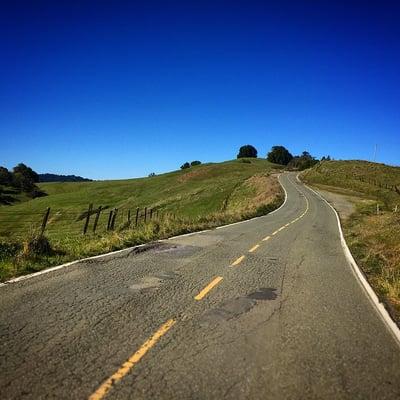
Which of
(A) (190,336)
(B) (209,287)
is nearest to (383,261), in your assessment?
(B) (209,287)

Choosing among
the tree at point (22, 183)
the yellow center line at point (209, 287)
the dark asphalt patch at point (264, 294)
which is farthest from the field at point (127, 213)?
the dark asphalt patch at point (264, 294)

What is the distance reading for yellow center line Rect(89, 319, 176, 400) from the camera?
4444mm

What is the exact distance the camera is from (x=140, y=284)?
29.7 feet

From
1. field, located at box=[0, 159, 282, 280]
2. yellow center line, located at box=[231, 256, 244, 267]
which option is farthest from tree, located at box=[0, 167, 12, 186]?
yellow center line, located at box=[231, 256, 244, 267]

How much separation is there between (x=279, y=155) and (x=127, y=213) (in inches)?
5045

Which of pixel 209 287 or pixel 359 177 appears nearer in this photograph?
pixel 209 287

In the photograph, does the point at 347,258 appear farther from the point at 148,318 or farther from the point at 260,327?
the point at 148,318

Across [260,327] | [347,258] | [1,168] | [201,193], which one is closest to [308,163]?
[201,193]

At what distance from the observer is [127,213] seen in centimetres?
5928

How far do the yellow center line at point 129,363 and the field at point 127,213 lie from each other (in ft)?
14.9

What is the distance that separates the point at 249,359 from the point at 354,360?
147cm

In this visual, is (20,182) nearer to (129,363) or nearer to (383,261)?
(383,261)

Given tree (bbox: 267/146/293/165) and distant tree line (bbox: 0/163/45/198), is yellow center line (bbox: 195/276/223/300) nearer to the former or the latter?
distant tree line (bbox: 0/163/45/198)

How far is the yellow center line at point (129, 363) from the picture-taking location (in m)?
4.44
